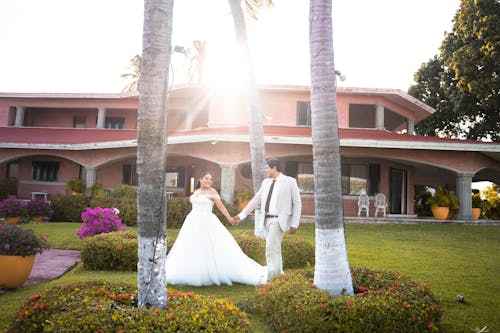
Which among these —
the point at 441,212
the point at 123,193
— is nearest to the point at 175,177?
the point at 123,193

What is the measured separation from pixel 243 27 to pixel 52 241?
8.15 meters

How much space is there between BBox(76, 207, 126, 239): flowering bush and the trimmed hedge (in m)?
1.98

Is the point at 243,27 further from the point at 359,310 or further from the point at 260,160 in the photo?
the point at 359,310

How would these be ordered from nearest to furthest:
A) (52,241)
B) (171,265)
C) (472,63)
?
(171,265) → (52,241) → (472,63)

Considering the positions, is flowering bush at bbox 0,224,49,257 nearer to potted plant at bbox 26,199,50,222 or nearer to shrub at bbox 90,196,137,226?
shrub at bbox 90,196,137,226

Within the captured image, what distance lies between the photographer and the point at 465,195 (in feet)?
59.9

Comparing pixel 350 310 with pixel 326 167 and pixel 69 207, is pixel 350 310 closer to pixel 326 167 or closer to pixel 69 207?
pixel 326 167

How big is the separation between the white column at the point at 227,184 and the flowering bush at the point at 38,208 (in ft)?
25.5

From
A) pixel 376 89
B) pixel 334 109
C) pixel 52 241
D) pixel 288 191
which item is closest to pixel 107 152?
pixel 52 241

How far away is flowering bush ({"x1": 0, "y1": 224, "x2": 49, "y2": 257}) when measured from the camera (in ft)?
21.8

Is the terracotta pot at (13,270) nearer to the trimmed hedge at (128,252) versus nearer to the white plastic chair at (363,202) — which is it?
the trimmed hedge at (128,252)

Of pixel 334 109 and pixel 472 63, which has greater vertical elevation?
pixel 472 63

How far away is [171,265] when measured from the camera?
7.39 m

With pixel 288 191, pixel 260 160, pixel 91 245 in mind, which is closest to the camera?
pixel 288 191
